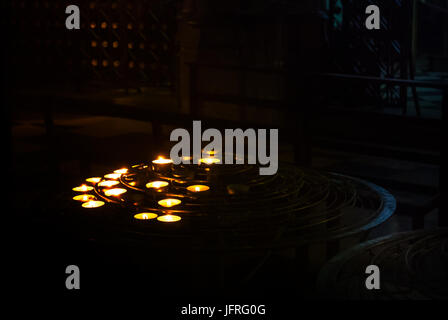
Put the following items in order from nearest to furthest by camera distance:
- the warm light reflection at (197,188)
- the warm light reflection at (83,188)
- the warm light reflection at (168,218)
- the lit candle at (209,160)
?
the warm light reflection at (168,218)
the warm light reflection at (197,188)
the warm light reflection at (83,188)
the lit candle at (209,160)

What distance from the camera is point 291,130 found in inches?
176

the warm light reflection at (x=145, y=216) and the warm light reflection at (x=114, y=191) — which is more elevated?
the warm light reflection at (x=114, y=191)

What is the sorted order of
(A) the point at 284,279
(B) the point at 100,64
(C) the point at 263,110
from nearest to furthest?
(A) the point at 284,279, (C) the point at 263,110, (B) the point at 100,64

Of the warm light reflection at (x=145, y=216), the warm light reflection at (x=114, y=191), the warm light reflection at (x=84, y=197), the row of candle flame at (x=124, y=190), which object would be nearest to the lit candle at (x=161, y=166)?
the row of candle flame at (x=124, y=190)

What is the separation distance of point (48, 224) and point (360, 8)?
9.58 m

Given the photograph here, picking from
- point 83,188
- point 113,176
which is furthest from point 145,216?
point 113,176

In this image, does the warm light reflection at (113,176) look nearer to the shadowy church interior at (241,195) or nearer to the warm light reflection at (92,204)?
the shadowy church interior at (241,195)

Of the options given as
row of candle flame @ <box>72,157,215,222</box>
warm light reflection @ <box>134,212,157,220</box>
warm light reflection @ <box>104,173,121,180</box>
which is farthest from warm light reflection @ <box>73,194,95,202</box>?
warm light reflection @ <box>134,212,157,220</box>

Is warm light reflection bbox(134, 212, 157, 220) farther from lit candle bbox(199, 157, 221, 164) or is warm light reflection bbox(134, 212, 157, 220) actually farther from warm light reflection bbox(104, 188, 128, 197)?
lit candle bbox(199, 157, 221, 164)

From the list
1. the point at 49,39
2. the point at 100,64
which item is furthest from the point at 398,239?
the point at 49,39

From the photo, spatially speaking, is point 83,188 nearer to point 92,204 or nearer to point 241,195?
point 92,204

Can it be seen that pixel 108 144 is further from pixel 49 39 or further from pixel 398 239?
pixel 49 39
